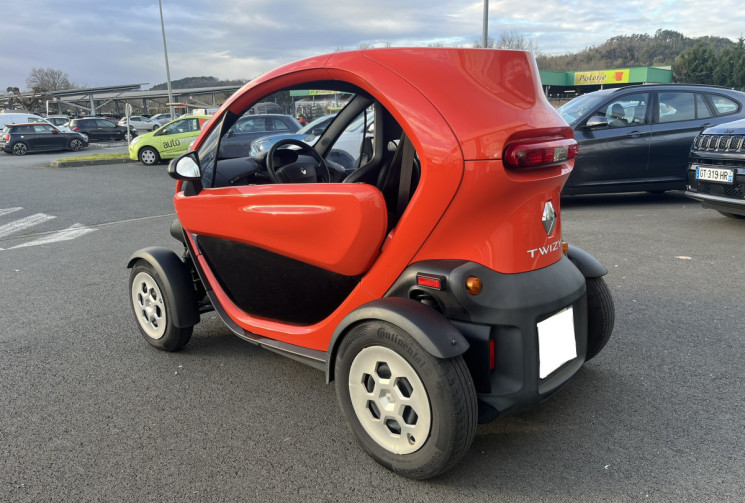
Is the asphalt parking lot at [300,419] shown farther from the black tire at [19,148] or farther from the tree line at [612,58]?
the tree line at [612,58]

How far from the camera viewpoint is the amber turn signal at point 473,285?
84.7 inches

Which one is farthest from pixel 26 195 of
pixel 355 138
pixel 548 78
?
pixel 548 78

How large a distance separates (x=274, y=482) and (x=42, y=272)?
4.39 metres

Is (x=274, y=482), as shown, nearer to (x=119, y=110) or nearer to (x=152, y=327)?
(x=152, y=327)

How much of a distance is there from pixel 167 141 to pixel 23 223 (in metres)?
9.09

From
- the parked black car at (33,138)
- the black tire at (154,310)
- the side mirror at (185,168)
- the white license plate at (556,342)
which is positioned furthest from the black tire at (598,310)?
the parked black car at (33,138)

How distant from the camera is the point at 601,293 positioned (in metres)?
2.86

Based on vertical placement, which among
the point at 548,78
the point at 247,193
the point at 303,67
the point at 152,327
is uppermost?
the point at 548,78

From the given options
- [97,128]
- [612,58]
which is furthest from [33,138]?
[612,58]

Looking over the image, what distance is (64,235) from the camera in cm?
731

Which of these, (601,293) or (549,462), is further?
(601,293)

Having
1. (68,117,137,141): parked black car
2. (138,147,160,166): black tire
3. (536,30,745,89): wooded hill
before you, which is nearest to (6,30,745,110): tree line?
(536,30,745,89): wooded hill

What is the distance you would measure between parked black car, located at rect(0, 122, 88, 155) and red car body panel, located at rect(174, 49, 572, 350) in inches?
988

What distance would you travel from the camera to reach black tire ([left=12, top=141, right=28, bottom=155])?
75.7 feet
